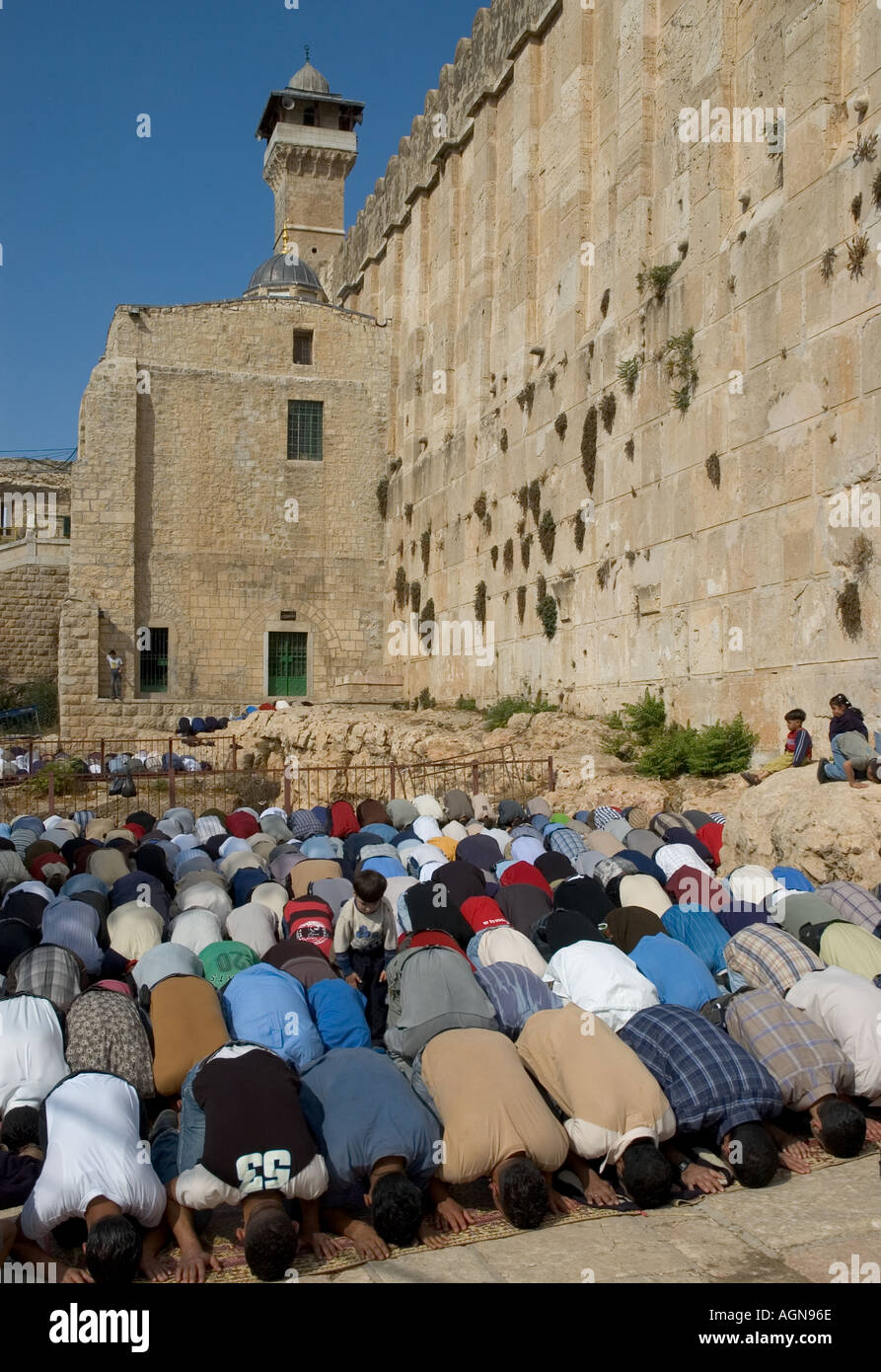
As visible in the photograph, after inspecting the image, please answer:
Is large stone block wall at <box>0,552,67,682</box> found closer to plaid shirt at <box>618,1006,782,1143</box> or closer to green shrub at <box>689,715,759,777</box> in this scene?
green shrub at <box>689,715,759,777</box>

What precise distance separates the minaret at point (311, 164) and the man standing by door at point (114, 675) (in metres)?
16.5

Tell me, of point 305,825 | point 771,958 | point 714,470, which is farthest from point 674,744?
point 771,958

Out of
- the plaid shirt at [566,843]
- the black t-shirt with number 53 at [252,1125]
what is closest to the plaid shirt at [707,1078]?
the black t-shirt with number 53 at [252,1125]

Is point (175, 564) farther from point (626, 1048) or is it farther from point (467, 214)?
point (626, 1048)

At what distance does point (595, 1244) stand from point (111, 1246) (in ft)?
5.99

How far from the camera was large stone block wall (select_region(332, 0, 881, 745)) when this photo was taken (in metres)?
12.5

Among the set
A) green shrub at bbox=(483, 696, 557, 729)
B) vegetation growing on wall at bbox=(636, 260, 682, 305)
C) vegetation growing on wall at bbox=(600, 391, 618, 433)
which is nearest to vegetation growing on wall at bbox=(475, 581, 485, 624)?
green shrub at bbox=(483, 696, 557, 729)

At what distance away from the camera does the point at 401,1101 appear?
4.90 metres

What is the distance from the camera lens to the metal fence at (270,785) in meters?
15.7

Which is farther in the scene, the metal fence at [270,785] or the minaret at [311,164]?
the minaret at [311,164]

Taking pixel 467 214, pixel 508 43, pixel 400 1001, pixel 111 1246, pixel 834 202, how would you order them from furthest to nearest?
pixel 467 214 → pixel 508 43 → pixel 834 202 → pixel 400 1001 → pixel 111 1246

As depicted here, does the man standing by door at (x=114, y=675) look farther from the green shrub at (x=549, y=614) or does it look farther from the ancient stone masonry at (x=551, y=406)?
the green shrub at (x=549, y=614)

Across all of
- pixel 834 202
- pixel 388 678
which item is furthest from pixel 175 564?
pixel 834 202

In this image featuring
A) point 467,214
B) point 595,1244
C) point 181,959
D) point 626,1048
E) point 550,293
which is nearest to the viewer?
point 595,1244
